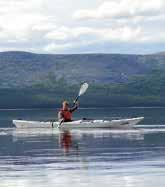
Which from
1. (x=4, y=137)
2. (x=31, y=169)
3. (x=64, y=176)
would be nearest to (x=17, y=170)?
(x=31, y=169)

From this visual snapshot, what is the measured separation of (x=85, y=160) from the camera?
144ft

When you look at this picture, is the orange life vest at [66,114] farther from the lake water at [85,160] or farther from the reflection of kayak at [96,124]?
the lake water at [85,160]

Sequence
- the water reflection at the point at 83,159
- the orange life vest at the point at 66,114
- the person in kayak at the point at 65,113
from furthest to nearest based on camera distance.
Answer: the orange life vest at the point at 66,114 → the person in kayak at the point at 65,113 → the water reflection at the point at 83,159

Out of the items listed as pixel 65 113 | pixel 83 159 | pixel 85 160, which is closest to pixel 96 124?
pixel 65 113

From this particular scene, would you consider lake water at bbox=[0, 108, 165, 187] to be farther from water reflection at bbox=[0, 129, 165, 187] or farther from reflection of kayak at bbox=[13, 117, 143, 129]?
reflection of kayak at bbox=[13, 117, 143, 129]

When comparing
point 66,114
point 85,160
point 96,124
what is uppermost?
point 66,114

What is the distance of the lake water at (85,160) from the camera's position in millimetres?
35000

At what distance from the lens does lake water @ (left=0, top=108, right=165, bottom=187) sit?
115 feet

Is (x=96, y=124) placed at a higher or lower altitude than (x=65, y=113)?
lower

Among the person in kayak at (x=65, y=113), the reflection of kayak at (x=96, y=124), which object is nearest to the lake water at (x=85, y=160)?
the reflection of kayak at (x=96, y=124)

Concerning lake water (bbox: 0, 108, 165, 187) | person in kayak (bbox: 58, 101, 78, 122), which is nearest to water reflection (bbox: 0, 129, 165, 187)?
lake water (bbox: 0, 108, 165, 187)

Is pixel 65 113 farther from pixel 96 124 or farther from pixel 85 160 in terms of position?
pixel 85 160

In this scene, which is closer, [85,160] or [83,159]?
[85,160]

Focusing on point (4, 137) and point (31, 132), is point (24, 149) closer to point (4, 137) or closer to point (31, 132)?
point (4, 137)
